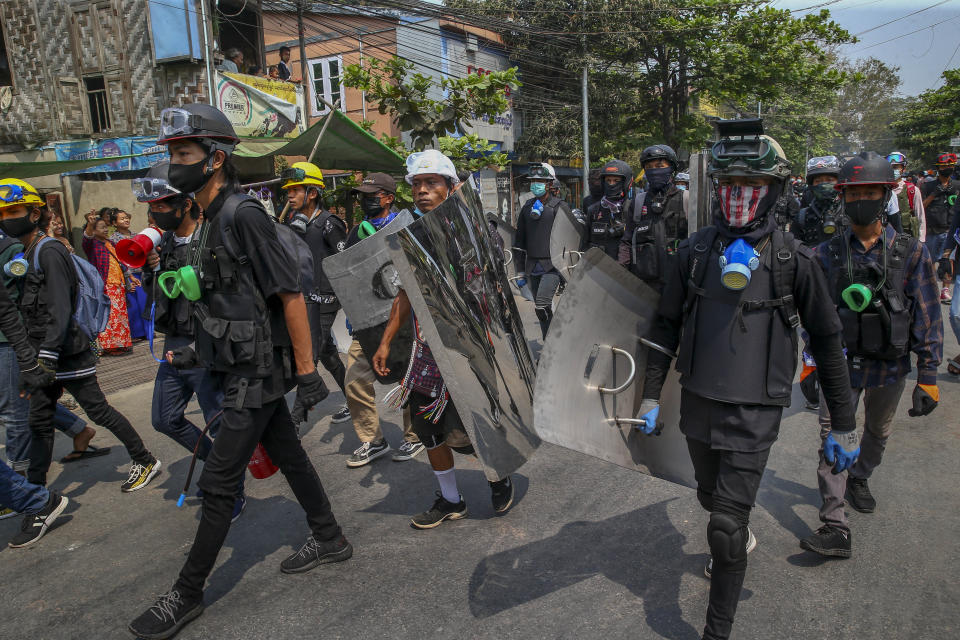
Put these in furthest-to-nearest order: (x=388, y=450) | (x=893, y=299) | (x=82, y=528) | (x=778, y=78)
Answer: (x=778, y=78) → (x=388, y=450) → (x=82, y=528) → (x=893, y=299)

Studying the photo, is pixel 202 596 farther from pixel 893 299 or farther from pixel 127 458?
pixel 893 299

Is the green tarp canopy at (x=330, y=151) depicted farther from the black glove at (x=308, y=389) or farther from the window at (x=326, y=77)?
the window at (x=326, y=77)

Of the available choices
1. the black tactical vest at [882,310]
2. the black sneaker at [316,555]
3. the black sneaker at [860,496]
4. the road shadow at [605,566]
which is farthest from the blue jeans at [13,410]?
the black sneaker at [860,496]

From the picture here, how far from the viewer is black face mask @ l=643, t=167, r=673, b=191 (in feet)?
18.0

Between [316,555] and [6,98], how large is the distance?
16.9m

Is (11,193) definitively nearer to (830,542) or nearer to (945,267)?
(830,542)

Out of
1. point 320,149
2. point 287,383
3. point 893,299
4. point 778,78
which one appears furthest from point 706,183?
point 778,78

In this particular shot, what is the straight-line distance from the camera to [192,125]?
8.99 feet

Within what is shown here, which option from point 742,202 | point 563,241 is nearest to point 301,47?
point 563,241

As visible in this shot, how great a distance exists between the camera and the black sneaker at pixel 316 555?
10.3 ft

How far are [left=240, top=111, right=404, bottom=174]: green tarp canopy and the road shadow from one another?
6.30 m

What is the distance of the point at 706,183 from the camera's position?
120 inches

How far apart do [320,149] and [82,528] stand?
6.01m

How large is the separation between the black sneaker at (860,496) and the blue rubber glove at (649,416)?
1.65 metres
